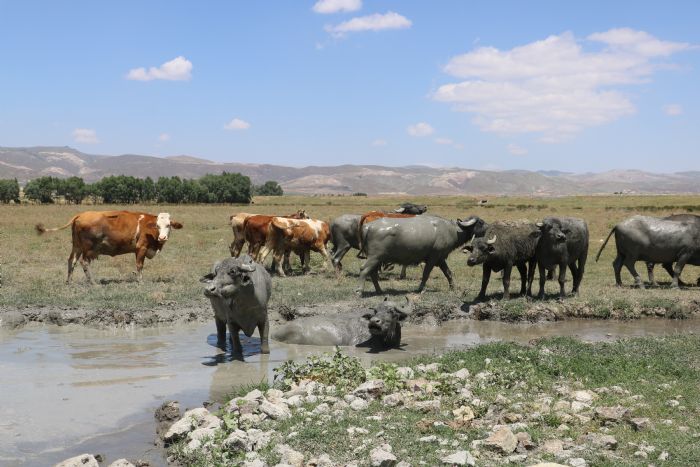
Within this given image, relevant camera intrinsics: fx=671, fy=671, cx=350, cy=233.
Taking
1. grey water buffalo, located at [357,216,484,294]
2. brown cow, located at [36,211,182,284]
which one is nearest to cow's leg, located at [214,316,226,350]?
grey water buffalo, located at [357,216,484,294]

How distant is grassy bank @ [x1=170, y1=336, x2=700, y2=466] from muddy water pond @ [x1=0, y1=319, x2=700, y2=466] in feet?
3.29

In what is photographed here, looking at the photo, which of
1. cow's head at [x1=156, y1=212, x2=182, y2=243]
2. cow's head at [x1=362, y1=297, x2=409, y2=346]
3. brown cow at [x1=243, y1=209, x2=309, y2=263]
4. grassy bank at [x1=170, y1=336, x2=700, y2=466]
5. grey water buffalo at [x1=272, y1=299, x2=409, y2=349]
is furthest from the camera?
brown cow at [x1=243, y1=209, x2=309, y2=263]

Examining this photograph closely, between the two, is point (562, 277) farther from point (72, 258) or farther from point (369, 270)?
point (72, 258)

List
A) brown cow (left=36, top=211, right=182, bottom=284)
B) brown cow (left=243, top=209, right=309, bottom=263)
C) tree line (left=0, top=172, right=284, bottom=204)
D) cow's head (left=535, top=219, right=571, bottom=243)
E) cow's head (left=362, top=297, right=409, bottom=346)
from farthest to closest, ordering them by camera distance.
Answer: tree line (left=0, top=172, right=284, bottom=204), brown cow (left=243, top=209, right=309, bottom=263), brown cow (left=36, top=211, right=182, bottom=284), cow's head (left=535, top=219, right=571, bottom=243), cow's head (left=362, top=297, right=409, bottom=346)

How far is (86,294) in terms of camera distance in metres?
14.3

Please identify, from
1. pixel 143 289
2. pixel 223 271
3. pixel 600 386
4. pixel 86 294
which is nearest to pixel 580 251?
pixel 600 386

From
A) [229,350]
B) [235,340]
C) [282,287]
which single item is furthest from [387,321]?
[282,287]

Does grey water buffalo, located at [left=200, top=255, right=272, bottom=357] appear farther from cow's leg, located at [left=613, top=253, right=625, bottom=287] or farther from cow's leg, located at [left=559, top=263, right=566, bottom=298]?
cow's leg, located at [left=613, top=253, right=625, bottom=287]

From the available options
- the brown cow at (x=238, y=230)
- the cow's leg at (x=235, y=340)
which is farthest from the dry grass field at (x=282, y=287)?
the cow's leg at (x=235, y=340)

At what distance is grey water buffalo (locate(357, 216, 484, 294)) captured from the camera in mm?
15289

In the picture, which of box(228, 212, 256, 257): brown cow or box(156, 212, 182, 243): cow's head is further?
box(228, 212, 256, 257): brown cow

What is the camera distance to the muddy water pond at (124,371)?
6.79 m

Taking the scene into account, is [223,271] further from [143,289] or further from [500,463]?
[143,289]

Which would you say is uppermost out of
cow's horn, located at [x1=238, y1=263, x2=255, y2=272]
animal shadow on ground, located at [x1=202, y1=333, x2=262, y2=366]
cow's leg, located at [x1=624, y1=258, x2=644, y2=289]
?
cow's horn, located at [x1=238, y1=263, x2=255, y2=272]
